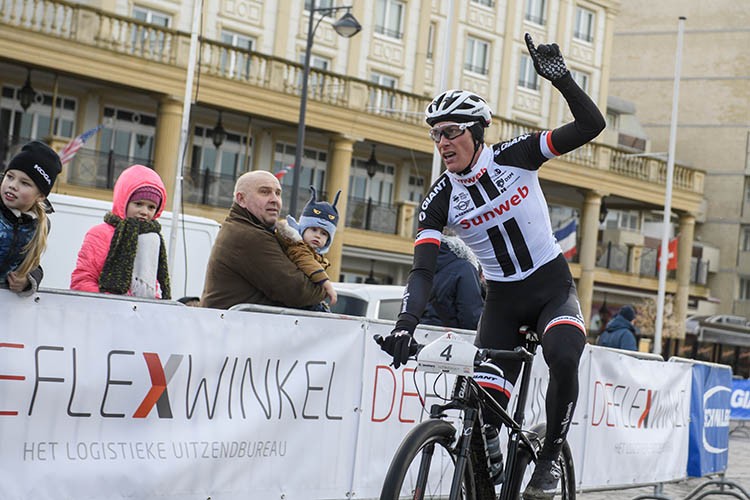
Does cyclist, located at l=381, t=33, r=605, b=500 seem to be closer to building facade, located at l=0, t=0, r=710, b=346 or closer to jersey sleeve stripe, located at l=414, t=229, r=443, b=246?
jersey sleeve stripe, located at l=414, t=229, r=443, b=246

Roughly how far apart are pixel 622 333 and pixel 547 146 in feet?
37.6

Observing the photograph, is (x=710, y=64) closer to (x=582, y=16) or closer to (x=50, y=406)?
(x=582, y=16)

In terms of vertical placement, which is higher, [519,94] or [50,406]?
[519,94]

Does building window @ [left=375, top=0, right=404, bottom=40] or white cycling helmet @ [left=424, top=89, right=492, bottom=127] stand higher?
building window @ [left=375, top=0, right=404, bottom=40]

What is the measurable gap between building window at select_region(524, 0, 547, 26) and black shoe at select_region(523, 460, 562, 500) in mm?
48369

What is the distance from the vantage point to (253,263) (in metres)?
7.53

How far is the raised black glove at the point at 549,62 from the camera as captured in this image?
5.48 metres

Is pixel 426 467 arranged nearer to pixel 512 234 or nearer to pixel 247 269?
pixel 512 234

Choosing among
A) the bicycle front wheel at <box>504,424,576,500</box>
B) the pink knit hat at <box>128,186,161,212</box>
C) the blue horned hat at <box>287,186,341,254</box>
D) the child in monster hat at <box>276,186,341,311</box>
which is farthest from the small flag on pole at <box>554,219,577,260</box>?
the bicycle front wheel at <box>504,424,576,500</box>

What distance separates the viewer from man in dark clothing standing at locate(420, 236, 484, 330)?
31.4 ft

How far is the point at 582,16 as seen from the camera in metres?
55.4

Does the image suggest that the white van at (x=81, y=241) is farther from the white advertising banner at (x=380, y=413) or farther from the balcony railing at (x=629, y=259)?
the balcony railing at (x=629, y=259)

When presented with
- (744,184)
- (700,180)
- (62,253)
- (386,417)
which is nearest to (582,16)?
(700,180)

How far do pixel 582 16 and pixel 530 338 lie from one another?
5120cm
